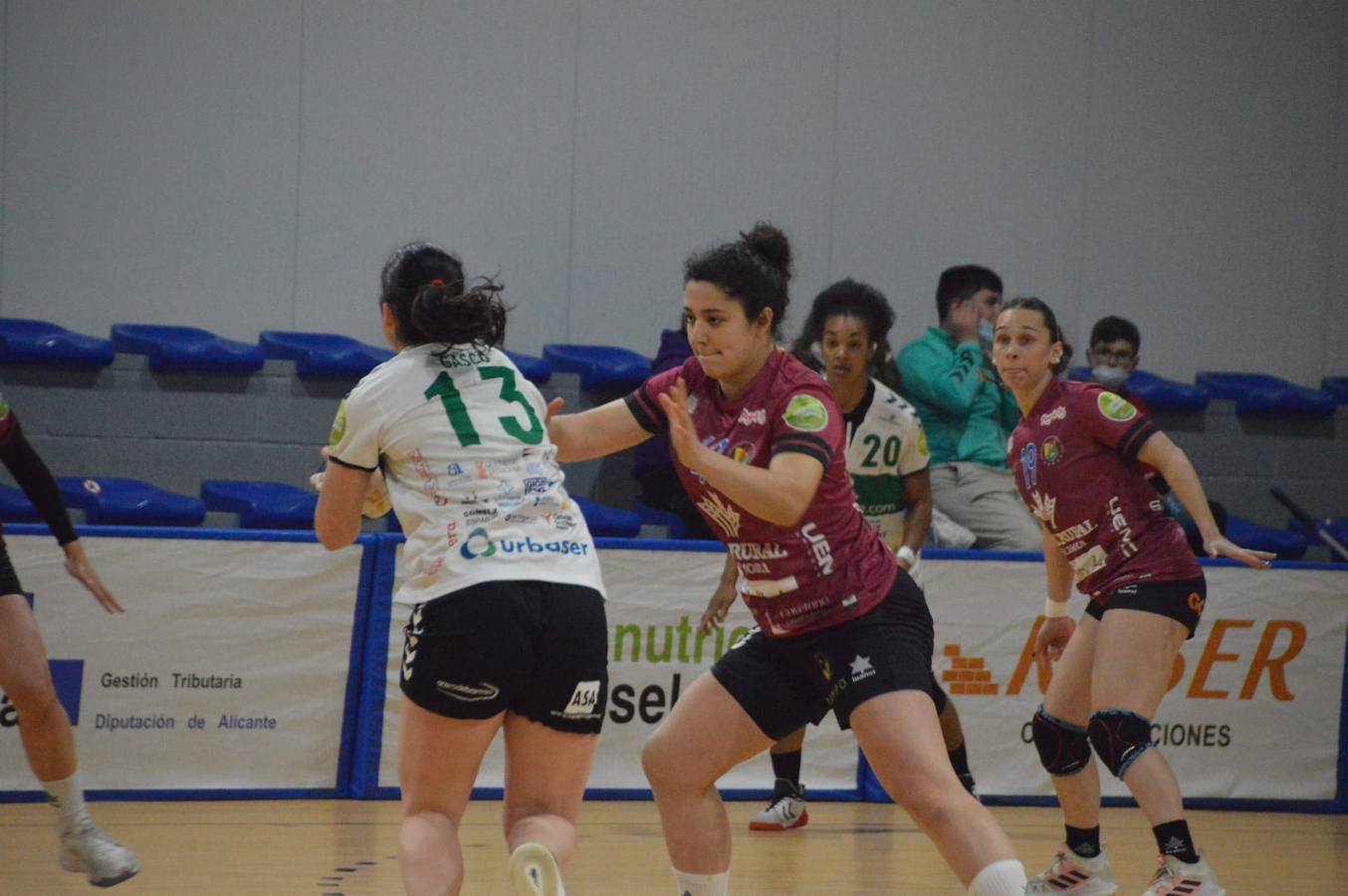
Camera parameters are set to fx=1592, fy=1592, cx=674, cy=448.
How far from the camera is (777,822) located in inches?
241

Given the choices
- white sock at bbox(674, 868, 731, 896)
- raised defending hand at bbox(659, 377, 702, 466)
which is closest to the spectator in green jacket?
white sock at bbox(674, 868, 731, 896)

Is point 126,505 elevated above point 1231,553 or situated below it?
below

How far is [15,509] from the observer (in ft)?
23.1

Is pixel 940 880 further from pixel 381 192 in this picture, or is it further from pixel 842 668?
pixel 381 192

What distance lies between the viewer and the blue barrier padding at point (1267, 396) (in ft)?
31.4

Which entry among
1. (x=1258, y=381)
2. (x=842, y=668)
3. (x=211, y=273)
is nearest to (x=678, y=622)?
(x=842, y=668)

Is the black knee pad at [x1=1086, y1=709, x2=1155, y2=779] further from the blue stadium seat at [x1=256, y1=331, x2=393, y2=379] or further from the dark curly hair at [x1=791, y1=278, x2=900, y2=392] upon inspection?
the blue stadium seat at [x1=256, y1=331, x2=393, y2=379]

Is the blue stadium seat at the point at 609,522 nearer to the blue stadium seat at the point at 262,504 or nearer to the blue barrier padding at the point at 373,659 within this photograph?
the blue stadium seat at the point at 262,504

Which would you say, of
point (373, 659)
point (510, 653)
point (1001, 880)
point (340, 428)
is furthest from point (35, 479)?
point (1001, 880)

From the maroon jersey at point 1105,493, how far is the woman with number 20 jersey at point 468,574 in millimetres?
2037

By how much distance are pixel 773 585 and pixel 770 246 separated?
2.56 feet

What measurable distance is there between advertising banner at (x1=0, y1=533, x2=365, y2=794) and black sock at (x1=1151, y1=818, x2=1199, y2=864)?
10.4 ft

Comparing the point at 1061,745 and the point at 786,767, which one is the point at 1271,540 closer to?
the point at 786,767

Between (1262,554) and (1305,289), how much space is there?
245 inches
